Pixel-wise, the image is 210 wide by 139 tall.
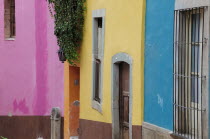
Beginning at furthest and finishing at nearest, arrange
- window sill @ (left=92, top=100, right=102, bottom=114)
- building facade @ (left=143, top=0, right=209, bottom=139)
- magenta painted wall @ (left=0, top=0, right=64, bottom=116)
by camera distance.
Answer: magenta painted wall @ (left=0, top=0, right=64, bottom=116) < window sill @ (left=92, top=100, right=102, bottom=114) < building facade @ (left=143, top=0, right=209, bottom=139)

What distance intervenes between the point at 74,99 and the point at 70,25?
279cm

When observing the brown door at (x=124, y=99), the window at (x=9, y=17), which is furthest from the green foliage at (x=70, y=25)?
the window at (x=9, y=17)

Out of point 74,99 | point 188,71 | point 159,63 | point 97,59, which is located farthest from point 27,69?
point 188,71

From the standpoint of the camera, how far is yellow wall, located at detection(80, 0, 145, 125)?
10.2m

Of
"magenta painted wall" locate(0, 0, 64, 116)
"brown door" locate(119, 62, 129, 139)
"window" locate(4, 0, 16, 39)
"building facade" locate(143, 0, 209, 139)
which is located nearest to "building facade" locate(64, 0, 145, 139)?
"brown door" locate(119, 62, 129, 139)

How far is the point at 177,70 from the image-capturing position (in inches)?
343

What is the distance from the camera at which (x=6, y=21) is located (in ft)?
57.5

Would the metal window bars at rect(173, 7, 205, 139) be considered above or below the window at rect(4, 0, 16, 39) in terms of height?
below

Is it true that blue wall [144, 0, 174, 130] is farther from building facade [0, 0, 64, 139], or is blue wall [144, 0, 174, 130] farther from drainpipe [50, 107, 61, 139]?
building facade [0, 0, 64, 139]

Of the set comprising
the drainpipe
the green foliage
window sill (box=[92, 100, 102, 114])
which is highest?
the green foliage

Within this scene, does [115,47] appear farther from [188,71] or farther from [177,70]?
[188,71]

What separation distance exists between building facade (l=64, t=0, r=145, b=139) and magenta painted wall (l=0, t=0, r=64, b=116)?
149 centimetres

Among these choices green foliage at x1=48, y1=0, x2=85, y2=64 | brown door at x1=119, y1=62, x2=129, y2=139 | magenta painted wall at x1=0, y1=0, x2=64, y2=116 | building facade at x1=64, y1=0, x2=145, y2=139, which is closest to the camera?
building facade at x1=64, y1=0, x2=145, y2=139

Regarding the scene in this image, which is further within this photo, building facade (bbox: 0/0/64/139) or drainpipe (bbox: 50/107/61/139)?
building facade (bbox: 0/0/64/139)
